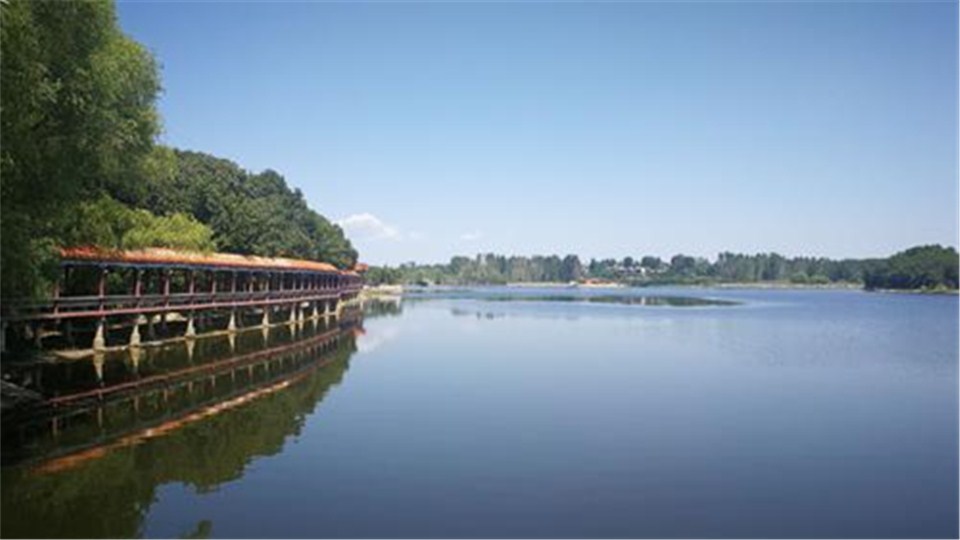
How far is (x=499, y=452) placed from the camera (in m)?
20.4

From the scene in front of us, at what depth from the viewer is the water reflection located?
49.6 feet

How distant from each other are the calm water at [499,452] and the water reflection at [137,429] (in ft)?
0.28

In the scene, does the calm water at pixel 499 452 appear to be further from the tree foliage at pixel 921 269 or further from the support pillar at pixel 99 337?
the tree foliage at pixel 921 269

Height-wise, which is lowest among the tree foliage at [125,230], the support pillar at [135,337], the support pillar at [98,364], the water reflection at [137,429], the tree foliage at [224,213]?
the water reflection at [137,429]

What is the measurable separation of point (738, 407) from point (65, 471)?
20772mm

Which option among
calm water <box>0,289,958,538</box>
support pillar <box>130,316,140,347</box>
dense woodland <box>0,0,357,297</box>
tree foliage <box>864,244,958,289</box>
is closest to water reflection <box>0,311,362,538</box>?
calm water <box>0,289,958,538</box>

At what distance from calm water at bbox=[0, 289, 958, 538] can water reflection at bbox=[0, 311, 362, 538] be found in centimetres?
9

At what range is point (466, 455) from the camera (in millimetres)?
20016

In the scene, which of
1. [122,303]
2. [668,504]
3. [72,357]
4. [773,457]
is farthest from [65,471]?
[122,303]

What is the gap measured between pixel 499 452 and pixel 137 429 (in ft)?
33.4

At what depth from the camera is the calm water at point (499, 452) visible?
583 inches

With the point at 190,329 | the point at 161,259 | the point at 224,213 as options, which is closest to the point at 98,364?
the point at 161,259

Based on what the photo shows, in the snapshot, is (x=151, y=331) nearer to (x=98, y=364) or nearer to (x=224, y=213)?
(x=98, y=364)

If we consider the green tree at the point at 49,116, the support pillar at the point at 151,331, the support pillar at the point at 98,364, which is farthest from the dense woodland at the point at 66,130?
the support pillar at the point at 151,331
